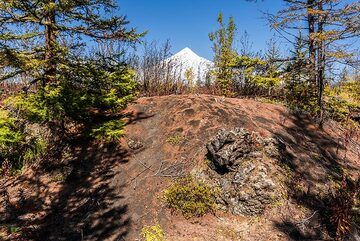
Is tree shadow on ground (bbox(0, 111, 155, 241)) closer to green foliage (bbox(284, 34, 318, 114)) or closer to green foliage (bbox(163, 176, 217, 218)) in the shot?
green foliage (bbox(163, 176, 217, 218))

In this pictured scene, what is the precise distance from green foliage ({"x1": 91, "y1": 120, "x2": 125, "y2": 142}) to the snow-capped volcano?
5462mm

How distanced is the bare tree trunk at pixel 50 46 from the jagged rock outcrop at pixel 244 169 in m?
4.87

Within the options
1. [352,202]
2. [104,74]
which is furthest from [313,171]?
[104,74]

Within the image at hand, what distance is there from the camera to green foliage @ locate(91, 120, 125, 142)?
28.3ft

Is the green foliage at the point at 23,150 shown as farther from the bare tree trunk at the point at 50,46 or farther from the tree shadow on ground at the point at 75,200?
the bare tree trunk at the point at 50,46

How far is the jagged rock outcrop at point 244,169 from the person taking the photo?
6.82 meters

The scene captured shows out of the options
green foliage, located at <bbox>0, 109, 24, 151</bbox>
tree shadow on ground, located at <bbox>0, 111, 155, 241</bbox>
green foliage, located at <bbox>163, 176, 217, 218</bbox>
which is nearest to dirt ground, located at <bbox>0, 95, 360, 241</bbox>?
tree shadow on ground, located at <bbox>0, 111, 155, 241</bbox>

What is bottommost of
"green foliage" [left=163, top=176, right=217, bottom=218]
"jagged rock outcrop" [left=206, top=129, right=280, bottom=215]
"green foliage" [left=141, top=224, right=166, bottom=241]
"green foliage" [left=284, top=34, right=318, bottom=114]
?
"green foliage" [left=141, top=224, right=166, bottom=241]

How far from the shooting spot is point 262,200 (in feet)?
22.3

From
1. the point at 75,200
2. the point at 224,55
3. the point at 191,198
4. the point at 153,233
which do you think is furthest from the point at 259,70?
the point at 75,200

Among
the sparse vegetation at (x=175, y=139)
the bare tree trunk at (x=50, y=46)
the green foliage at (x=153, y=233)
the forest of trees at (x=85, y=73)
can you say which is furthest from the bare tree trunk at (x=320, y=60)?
the bare tree trunk at (x=50, y=46)

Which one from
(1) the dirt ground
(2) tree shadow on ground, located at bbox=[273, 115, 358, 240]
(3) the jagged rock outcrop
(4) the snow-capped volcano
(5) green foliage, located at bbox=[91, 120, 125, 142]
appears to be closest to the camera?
(2) tree shadow on ground, located at bbox=[273, 115, 358, 240]

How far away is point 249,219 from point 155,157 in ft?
9.73

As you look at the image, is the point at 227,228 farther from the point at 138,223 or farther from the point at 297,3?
the point at 297,3
